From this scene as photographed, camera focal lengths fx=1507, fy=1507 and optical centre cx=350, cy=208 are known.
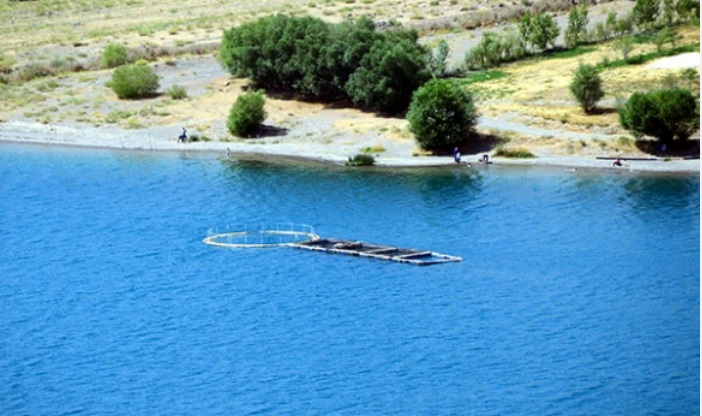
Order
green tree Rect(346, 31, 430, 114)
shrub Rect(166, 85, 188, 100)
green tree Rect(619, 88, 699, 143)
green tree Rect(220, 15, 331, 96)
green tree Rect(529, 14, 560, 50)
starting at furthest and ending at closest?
green tree Rect(529, 14, 560, 50)
shrub Rect(166, 85, 188, 100)
green tree Rect(220, 15, 331, 96)
green tree Rect(346, 31, 430, 114)
green tree Rect(619, 88, 699, 143)

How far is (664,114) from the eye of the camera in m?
95.1

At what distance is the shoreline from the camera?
94.5 metres

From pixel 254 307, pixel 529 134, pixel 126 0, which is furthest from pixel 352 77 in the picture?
pixel 126 0

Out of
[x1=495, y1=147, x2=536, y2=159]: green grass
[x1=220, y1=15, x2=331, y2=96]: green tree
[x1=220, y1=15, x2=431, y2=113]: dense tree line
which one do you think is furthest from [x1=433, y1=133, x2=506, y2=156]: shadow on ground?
[x1=220, y1=15, x2=331, y2=96]: green tree

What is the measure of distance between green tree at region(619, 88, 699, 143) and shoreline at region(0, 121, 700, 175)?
2.17 m

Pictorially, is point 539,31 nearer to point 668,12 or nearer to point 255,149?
point 668,12

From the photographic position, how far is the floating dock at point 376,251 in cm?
7623

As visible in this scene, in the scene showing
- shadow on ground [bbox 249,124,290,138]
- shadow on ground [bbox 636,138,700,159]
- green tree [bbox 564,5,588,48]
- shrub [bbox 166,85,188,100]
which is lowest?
shadow on ground [bbox 636,138,700,159]

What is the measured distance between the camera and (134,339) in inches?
2640

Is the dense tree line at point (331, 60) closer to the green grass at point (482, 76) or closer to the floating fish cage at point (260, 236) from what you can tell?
the green grass at point (482, 76)

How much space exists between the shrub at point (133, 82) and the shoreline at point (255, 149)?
7401 millimetres

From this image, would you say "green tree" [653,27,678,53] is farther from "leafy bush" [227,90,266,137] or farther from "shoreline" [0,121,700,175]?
"leafy bush" [227,90,266,137]

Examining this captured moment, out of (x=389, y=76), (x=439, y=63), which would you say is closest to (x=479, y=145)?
(x=389, y=76)

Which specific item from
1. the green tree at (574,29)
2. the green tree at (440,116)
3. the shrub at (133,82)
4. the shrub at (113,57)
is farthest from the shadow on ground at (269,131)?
the green tree at (574,29)
